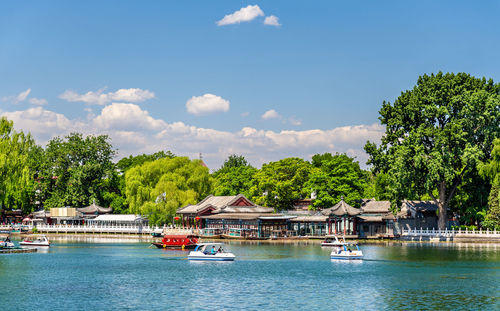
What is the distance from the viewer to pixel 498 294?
44.3 metres

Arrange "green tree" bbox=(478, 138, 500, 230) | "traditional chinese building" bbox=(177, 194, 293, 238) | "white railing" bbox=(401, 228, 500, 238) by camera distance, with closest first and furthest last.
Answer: "green tree" bbox=(478, 138, 500, 230)
"white railing" bbox=(401, 228, 500, 238)
"traditional chinese building" bbox=(177, 194, 293, 238)

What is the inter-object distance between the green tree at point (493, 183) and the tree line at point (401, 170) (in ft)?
0.47

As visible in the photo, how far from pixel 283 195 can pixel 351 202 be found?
16186 millimetres

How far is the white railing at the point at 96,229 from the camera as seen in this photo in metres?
125

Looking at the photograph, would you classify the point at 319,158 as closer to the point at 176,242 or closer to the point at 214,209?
the point at 214,209

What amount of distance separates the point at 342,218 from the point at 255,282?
52762mm

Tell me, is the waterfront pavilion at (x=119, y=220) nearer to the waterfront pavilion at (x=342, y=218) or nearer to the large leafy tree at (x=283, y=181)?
the large leafy tree at (x=283, y=181)

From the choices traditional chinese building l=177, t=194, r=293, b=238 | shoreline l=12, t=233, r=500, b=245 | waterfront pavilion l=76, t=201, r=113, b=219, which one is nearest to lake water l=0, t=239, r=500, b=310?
shoreline l=12, t=233, r=500, b=245

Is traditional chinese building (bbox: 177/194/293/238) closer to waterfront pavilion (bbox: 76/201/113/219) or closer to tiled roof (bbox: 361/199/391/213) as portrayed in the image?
tiled roof (bbox: 361/199/391/213)

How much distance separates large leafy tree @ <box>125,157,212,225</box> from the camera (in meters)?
114

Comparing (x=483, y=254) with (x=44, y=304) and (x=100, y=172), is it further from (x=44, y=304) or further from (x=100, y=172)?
(x=100, y=172)

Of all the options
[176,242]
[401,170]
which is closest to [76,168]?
[176,242]

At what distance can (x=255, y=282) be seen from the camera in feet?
167

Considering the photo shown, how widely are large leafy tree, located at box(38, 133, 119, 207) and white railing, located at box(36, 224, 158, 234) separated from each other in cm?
751
